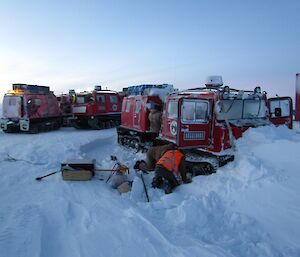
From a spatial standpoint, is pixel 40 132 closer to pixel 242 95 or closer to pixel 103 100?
pixel 103 100

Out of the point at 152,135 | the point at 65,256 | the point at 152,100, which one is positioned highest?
the point at 152,100

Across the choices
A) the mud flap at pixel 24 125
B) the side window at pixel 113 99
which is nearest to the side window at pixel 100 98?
the side window at pixel 113 99

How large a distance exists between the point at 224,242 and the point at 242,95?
5077 mm

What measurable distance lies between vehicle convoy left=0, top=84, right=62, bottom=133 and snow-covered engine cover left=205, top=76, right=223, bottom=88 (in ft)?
35.7

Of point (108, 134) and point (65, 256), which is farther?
point (108, 134)

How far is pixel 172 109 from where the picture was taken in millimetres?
9320

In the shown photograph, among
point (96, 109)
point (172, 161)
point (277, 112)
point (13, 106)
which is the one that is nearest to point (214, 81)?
point (277, 112)

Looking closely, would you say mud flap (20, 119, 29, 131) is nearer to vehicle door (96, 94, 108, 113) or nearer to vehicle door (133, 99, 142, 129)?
vehicle door (96, 94, 108, 113)

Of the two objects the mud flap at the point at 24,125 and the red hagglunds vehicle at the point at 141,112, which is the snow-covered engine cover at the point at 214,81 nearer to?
the red hagglunds vehicle at the point at 141,112

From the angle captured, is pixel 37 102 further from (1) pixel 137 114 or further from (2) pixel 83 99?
(1) pixel 137 114

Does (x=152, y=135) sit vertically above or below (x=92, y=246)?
above

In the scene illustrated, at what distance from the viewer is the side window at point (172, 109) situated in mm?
9070

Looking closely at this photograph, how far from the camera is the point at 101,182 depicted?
7.79m

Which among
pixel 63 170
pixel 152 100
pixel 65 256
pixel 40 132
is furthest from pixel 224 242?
pixel 40 132
